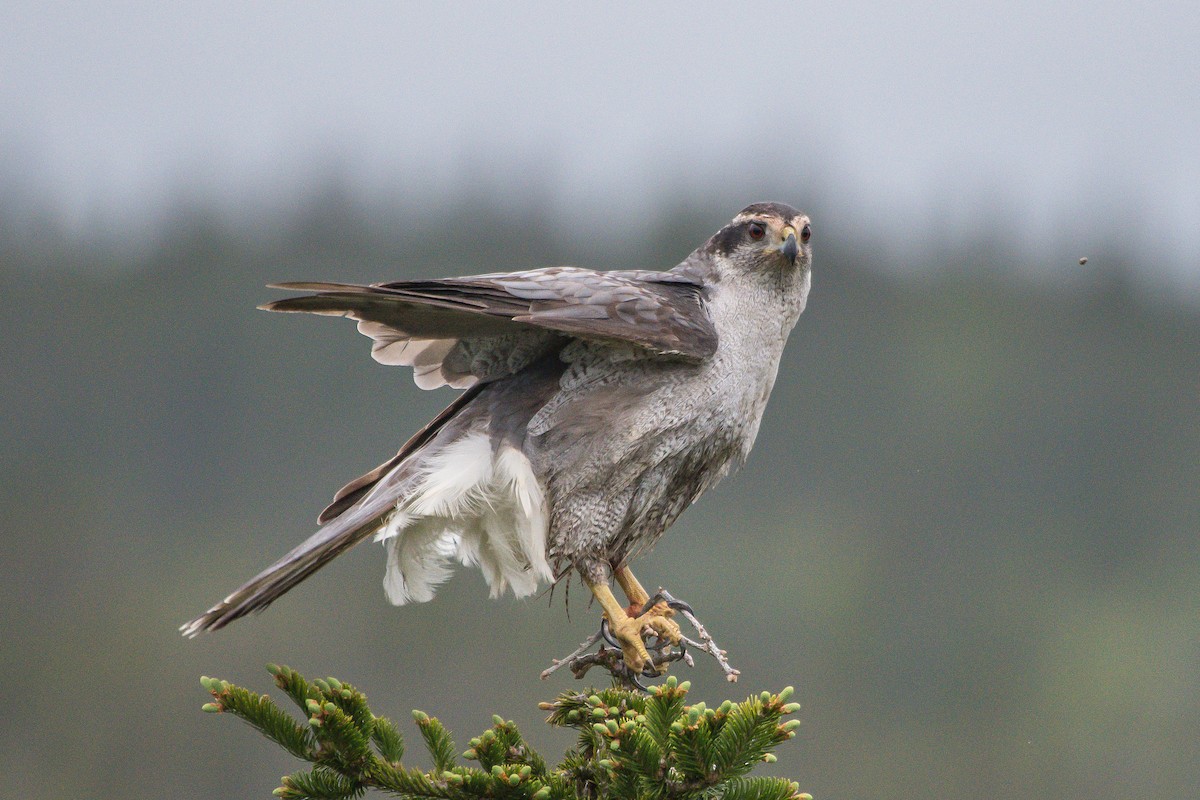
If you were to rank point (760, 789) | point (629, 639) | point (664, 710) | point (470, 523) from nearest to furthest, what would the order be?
point (664, 710), point (760, 789), point (629, 639), point (470, 523)

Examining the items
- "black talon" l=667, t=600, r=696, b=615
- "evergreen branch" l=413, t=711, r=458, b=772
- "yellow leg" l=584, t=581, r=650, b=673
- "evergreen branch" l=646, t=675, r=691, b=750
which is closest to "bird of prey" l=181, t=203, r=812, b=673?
"yellow leg" l=584, t=581, r=650, b=673

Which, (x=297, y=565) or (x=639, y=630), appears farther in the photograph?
(x=639, y=630)

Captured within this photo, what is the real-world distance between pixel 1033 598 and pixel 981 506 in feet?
11.2

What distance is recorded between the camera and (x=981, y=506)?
136 ft

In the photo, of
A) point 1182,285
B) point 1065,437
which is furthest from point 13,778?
point 1182,285

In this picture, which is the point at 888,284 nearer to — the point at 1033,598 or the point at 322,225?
the point at 1033,598

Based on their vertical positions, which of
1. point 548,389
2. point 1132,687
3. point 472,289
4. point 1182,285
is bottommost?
point 1132,687

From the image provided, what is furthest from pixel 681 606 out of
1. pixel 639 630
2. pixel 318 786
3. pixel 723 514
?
pixel 723 514

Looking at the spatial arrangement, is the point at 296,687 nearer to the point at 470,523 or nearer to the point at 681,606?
the point at 681,606

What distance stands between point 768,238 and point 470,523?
1.44 m

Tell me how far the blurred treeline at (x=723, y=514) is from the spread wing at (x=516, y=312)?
2243 centimetres

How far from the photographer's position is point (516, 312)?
15.3ft

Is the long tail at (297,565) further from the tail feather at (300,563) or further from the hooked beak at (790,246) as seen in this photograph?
the hooked beak at (790,246)

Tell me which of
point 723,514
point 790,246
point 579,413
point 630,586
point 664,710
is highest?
point 790,246
